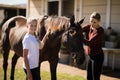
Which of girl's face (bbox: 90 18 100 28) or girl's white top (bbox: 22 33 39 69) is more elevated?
girl's face (bbox: 90 18 100 28)

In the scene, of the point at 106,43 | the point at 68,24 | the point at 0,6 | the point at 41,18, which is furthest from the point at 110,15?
the point at 0,6

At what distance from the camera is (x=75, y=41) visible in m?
A: 5.70

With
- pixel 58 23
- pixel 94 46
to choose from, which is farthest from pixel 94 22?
pixel 58 23

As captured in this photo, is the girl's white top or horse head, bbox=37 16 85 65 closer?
the girl's white top

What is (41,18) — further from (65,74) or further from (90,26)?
(65,74)

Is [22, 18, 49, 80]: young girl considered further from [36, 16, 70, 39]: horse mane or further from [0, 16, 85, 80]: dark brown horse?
[36, 16, 70, 39]: horse mane

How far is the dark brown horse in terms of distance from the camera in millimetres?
5719

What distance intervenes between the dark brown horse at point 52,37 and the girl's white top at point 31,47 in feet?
2.26

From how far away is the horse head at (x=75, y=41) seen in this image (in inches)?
223

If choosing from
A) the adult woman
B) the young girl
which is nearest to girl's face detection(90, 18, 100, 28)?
the adult woman

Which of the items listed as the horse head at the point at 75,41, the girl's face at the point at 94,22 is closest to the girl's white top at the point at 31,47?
the horse head at the point at 75,41

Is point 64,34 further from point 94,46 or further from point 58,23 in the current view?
point 94,46

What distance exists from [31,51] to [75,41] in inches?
32.4

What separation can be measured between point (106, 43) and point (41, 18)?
188 inches
